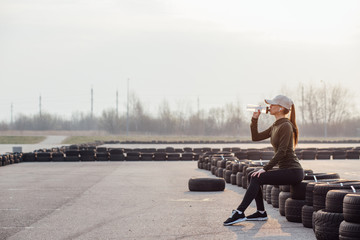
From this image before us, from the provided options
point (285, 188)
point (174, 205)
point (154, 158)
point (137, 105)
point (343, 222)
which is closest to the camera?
point (343, 222)

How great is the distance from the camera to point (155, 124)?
114750mm

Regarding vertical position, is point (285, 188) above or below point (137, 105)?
below

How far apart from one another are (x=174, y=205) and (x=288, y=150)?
3447 mm

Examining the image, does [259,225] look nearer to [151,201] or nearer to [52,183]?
[151,201]

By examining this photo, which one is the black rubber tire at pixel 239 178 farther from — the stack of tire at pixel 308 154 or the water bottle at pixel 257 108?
the stack of tire at pixel 308 154

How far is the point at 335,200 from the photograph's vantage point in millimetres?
6281

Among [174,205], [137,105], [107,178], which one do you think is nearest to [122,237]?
[174,205]

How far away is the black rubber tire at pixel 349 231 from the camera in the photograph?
5.71m

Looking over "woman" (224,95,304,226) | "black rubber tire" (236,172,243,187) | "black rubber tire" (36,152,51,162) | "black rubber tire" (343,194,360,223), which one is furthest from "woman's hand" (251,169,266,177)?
"black rubber tire" (36,152,51,162)

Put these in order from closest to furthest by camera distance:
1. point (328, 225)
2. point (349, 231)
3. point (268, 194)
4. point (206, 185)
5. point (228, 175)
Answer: point (349, 231) < point (328, 225) < point (268, 194) < point (206, 185) < point (228, 175)

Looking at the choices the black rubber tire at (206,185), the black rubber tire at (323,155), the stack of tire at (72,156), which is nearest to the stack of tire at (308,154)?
the black rubber tire at (323,155)

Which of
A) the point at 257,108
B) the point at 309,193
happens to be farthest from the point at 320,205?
the point at 257,108

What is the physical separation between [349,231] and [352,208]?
10.1 inches

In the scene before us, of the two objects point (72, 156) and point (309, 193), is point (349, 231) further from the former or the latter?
point (72, 156)
